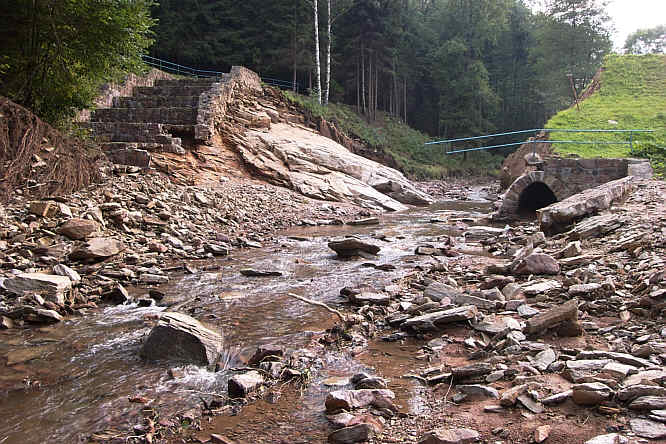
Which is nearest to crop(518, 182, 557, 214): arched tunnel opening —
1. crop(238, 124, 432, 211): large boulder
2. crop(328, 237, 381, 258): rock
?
crop(238, 124, 432, 211): large boulder

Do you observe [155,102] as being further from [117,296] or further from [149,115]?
[117,296]

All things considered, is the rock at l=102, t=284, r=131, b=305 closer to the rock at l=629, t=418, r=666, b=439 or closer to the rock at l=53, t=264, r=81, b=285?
the rock at l=53, t=264, r=81, b=285

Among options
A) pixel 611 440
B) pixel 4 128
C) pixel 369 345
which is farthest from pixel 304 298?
pixel 4 128

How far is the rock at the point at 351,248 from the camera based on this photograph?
9.42 m

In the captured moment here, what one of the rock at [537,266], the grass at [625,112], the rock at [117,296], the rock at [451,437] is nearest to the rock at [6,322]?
the rock at [117,296]

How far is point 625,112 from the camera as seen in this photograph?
20438 mm

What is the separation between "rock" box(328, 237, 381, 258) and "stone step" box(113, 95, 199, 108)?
10.2m

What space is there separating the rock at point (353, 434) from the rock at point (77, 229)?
6.83 m

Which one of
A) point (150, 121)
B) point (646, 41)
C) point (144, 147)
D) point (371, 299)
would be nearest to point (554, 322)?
point (371, 299)

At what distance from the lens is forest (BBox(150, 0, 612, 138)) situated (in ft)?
112

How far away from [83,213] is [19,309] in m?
3.73

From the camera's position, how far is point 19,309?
18.0 feet

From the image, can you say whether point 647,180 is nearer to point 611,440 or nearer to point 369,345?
point 369,345

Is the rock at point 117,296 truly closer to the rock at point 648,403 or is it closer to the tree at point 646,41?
the rock at point 648,403
